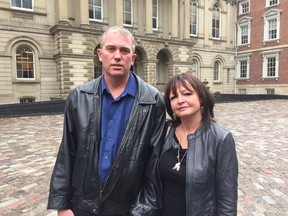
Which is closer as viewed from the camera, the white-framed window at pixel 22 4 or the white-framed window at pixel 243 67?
the white-framed window at pixel 22 4

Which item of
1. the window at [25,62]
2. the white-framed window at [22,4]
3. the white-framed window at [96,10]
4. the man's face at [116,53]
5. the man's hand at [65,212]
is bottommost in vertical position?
the man's hand at [65,212]

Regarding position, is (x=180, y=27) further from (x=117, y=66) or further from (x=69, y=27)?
(x=117, y=66)

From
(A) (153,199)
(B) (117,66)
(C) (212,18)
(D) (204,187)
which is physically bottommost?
(A) (153,199)

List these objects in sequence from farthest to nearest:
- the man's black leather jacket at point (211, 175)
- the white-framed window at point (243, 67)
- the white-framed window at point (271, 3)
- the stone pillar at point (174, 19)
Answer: the white-framed window at point (243, 67), the white-framed window at point (271, 3), the stone pillar at point (174, 19), the man's black leather jacket at point (211, 175)

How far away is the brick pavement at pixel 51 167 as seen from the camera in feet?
12.6

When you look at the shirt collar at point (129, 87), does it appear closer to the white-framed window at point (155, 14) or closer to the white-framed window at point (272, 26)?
the white-framed window at point (155, 14)

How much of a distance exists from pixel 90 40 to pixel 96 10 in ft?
14.0

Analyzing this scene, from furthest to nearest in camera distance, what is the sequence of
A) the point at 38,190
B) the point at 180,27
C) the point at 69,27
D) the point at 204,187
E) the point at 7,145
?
the point at 180,27 → the point at 69,27 → the point at 7,145 → the point at 38,190 → the point at 204,187

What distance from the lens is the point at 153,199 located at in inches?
80.7

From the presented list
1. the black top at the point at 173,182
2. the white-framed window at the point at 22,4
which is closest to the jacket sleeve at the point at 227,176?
the black top at the point at 173,182

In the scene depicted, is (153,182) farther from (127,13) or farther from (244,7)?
(244,7)

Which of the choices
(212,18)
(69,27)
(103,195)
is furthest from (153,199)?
(212,18)

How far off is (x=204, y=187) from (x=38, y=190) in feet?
11.0

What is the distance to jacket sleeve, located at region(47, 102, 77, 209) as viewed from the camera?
6.84 ft
